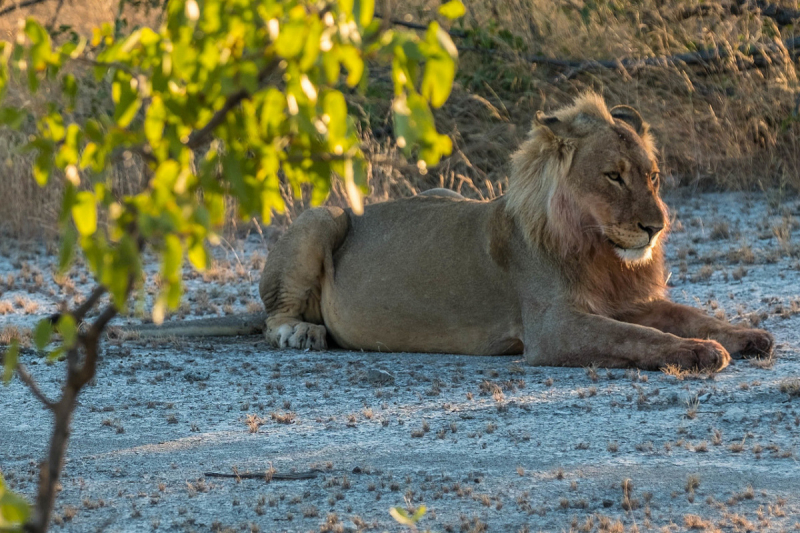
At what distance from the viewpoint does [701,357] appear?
4.78 metres

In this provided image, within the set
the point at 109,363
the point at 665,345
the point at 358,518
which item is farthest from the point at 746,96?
the point at 358,518

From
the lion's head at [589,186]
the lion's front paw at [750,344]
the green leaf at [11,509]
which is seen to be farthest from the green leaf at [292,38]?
the lion's front paw at [750,344]

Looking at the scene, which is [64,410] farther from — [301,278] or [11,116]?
[301,278]

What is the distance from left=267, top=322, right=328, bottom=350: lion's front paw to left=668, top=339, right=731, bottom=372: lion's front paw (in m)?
2.17

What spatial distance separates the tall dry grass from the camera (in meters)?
9.13

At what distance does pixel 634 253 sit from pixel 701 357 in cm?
63

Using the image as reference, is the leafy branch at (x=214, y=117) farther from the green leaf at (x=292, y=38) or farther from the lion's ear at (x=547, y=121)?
the lion's ear at (x=547, y=121)

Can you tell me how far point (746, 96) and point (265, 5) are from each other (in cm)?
809

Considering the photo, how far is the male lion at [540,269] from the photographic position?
5.11m

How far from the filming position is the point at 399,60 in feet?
5.56

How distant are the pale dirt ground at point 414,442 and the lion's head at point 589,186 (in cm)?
67

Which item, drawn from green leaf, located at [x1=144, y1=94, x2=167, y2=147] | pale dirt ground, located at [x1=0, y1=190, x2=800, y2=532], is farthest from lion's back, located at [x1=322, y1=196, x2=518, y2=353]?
green leaf, located at [x1=144, y1=94, x2=167, y2=147]

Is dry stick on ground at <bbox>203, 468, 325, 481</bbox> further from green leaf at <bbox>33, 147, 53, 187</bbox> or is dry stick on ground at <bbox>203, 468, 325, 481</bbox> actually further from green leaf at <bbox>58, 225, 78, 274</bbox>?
green leaf at <bbox>58, 225, 78, 274</bbox>

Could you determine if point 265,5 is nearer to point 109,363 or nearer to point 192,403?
point 192,403
